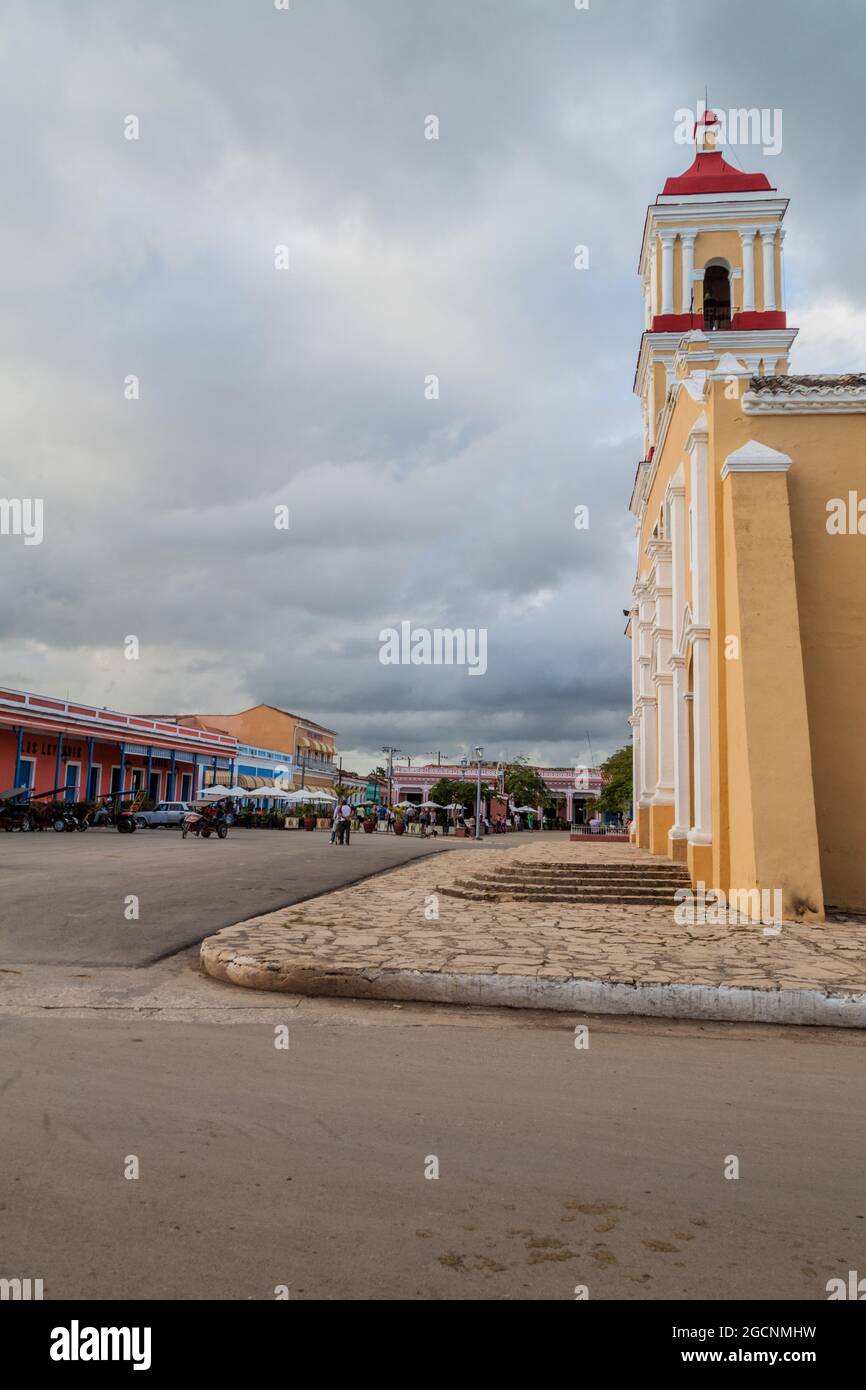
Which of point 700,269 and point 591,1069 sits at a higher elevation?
point 700,269

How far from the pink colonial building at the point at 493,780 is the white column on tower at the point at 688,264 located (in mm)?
58947

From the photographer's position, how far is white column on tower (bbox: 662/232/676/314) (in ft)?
72.9

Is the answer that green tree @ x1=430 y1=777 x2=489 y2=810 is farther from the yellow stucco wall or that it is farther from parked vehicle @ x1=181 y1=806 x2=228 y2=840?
the yellow stucco wall

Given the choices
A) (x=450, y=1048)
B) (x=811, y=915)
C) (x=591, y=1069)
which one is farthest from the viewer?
(x=811, y=915)

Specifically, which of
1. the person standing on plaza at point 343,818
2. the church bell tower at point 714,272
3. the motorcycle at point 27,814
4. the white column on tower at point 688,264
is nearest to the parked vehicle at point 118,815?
the motorcycle at point 27,814

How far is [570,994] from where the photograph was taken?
567 cm

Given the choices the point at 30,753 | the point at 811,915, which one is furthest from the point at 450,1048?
the point at 30,753

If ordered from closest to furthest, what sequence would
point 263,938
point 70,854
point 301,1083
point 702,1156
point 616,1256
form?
point 616,1256
point 702,1156
point 301,1083
point 263,938
point 70,854

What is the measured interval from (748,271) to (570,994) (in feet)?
70.0

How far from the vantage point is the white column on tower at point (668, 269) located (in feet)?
72.9

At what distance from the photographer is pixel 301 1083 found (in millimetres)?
4059

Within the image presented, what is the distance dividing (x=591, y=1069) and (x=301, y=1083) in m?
1.40

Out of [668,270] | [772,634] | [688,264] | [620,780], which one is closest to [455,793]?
[620,780]
